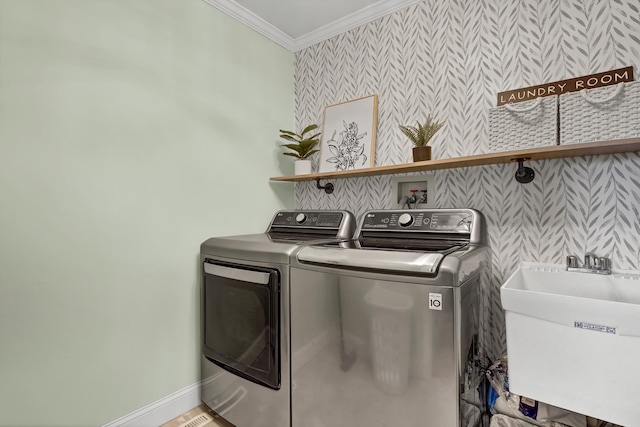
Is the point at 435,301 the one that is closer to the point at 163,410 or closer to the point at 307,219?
the point at 307,219

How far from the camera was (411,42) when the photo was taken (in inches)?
76.5

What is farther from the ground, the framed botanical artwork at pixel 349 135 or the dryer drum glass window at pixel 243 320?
the framed botanical artwork at pixel 349 135

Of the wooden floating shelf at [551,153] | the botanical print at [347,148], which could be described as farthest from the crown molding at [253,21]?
the wooden floating shelf at [551,153]

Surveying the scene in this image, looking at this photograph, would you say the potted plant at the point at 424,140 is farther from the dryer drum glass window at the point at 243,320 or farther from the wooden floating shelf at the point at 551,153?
the dryer drum glass window at the point at 243,320

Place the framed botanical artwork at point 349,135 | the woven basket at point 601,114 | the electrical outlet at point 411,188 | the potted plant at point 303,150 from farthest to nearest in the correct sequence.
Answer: the potted plant at point 303,150
the framed botanical artwork at point 349,135
the electrical outlet at point 411,188
the woven basket at point 601,114

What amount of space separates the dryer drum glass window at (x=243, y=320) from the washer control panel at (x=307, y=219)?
2.04ft

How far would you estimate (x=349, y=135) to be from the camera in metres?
2.17

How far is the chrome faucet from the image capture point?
1333 mm

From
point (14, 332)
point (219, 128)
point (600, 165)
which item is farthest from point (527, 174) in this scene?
point (14, 332)

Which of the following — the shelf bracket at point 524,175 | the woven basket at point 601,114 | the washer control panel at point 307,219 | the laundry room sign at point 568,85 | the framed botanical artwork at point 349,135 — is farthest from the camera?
the framed botanical artwork at point 349,135

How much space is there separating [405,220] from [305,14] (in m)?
1.60

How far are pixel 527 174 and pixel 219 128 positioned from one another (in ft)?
5.79

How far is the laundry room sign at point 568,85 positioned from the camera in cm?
133

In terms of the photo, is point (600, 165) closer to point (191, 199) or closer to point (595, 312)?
point (595, 312)
